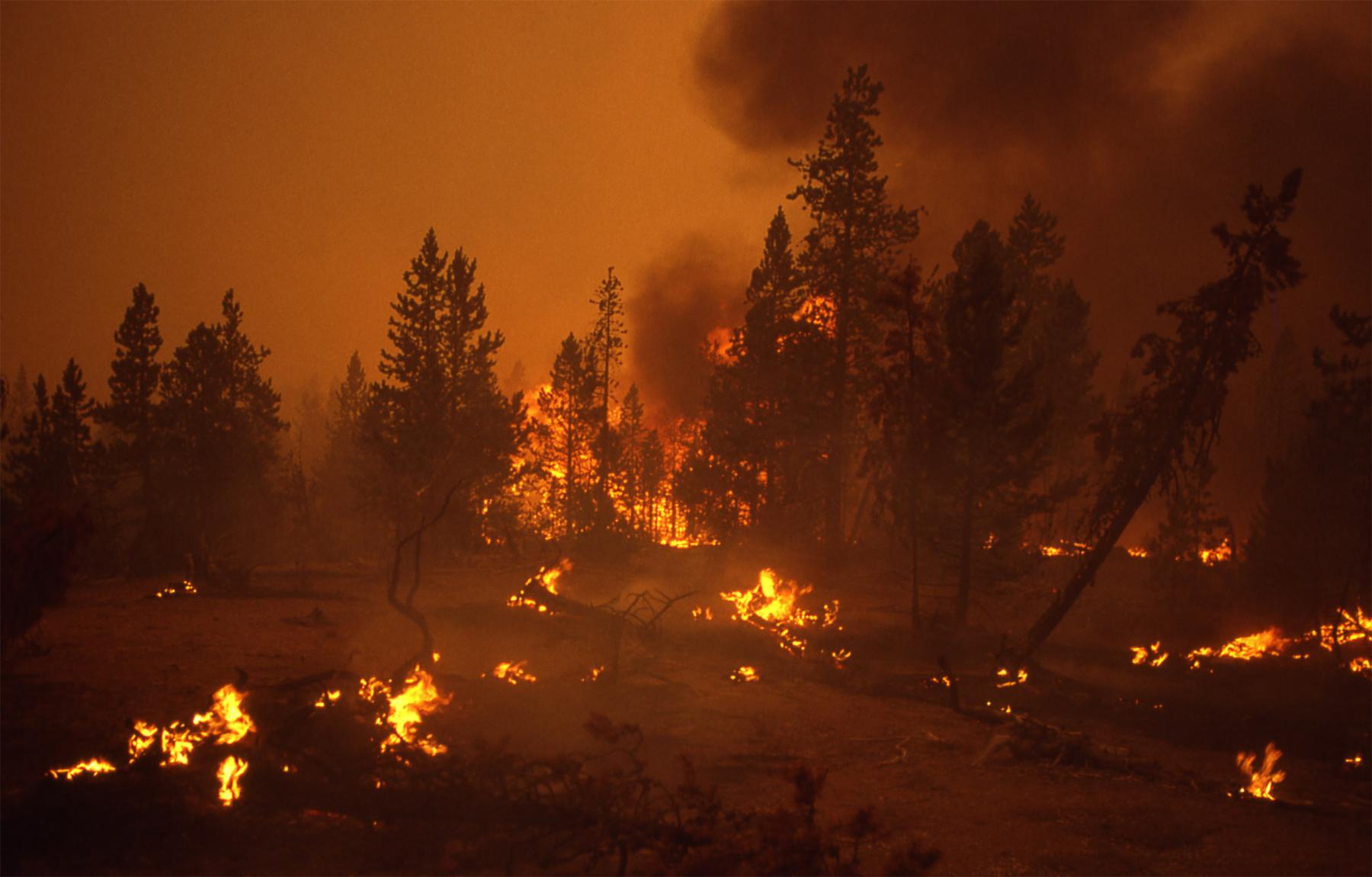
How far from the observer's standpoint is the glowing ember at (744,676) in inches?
706

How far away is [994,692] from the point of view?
58.1ft

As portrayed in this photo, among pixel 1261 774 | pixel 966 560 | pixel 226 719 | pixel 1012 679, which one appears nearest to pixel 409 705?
pixel 226 719

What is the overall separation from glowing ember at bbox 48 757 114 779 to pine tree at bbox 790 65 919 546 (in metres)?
29.0

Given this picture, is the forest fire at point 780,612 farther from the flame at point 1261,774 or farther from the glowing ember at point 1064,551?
the glowing ember at point 1064,551

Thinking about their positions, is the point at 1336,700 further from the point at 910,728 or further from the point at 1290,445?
the point at 1290,445

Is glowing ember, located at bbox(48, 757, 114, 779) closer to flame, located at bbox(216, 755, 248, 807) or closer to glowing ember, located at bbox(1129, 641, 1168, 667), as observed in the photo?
flame, located at bbox(216, 755, 248, 807)

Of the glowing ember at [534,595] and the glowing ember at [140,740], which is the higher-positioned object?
the glowing ember at [534,595]

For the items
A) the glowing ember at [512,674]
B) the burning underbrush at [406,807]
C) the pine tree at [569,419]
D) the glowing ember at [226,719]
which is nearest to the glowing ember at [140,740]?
the burning underbrush at [406,807]

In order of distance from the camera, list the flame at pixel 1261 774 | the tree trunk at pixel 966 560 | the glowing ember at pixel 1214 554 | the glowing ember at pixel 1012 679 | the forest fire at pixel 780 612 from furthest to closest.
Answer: the glowing ember at pixel 1214 554, the tree trunk at pixel 966 560, the forest fire at pixel 780 612, the glowing ember at pixel 1012 679, the flame at pixel 1261 774

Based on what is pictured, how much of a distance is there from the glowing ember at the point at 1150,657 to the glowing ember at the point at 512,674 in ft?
49.7

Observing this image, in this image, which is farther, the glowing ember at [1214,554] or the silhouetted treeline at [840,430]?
the glowing ember at [1214,554]

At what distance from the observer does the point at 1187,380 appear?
17.9 m

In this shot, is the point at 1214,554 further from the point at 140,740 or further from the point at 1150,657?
the point at 140,740

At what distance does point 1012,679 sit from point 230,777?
15077 millimetres
